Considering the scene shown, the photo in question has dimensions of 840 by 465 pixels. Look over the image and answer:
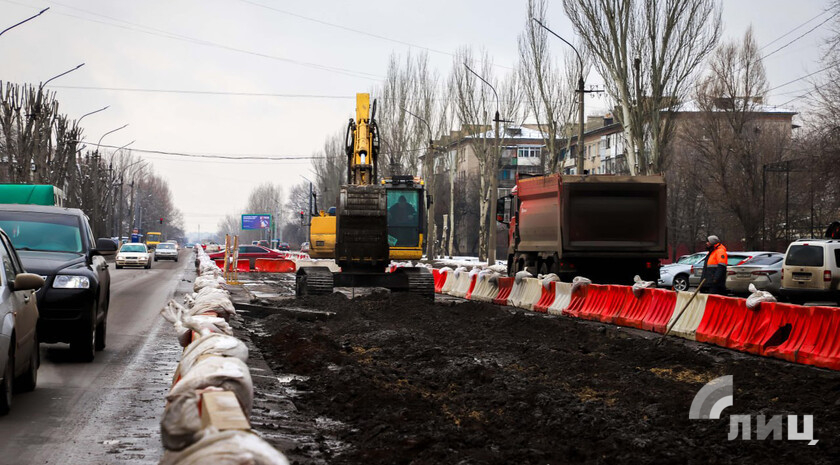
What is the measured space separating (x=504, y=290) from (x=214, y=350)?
20.7m

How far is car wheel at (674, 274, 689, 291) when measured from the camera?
34938mm

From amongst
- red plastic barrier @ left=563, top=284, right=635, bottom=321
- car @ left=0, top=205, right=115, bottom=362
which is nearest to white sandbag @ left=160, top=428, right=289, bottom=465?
car @ left=0, top=205, right=115, bottom=362

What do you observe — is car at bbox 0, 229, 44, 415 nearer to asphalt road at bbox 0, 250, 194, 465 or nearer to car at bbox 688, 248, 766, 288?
asphalt road at bbox 0, 250, 194, 465

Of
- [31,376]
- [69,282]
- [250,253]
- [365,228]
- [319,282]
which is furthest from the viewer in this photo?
[250,253]

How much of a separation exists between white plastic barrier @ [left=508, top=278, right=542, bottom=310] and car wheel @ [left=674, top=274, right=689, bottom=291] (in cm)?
1190

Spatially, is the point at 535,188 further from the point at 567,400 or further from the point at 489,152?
the point at 489,152

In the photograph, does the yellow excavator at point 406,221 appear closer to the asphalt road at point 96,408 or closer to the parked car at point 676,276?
the asphalt road at point 96,408

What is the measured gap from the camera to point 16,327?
8.29 meters

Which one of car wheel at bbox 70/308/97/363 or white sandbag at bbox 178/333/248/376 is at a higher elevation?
white sandbag at bbox 178/333/248/376

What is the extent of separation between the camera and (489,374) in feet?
34.1

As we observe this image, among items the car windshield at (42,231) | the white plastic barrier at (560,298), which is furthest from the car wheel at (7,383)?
the white plastic barrier at (560,298)

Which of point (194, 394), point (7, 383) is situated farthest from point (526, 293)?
point (194, 394)

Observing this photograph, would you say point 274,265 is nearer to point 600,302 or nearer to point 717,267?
point 717,267

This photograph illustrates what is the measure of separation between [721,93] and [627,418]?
1902 inches
